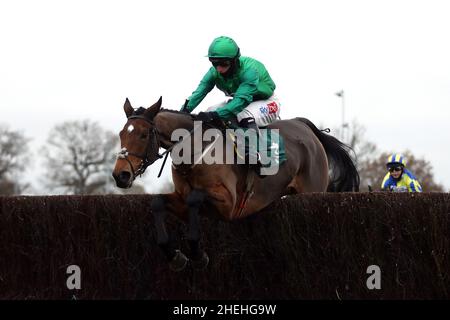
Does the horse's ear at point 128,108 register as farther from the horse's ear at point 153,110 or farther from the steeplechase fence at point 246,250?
the steeplechase fence at point 246,250

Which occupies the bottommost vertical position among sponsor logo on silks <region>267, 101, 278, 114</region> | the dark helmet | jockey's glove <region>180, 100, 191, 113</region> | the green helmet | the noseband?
the noseband

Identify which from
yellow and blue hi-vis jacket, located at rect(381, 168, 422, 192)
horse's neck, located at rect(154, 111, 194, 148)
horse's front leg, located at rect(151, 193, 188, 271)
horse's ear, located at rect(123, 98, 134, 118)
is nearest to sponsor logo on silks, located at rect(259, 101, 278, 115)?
horse's neck, located at rect(154, 111, 194, 148)

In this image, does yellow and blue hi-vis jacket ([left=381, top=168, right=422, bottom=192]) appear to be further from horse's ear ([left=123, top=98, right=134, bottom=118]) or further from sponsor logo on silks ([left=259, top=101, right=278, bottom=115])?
horse's ear ([left=123, top=98, right=134, bottom=118])

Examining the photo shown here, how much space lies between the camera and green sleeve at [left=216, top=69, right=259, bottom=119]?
7.18 m

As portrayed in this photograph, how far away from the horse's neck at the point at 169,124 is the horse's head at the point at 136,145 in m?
0.13

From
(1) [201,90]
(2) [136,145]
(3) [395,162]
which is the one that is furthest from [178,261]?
(3) [395,162]

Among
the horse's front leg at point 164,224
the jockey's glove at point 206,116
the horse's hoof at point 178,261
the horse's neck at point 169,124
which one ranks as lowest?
the horse's hoof at point 178,261

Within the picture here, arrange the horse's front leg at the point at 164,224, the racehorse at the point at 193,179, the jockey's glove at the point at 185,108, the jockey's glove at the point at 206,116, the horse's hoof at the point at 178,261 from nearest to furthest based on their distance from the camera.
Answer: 1. the racehorse at the point at 193,179
2. the horse's front leg at the point at 164,224
3. the horse's hoof at the point at 178,261
4. the jockey's glove at the point at 206,116
5. the jockey's glove at the point at 185,108

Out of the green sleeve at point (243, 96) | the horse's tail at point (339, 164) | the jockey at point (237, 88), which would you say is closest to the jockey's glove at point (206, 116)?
the jockey at point (237, 88)

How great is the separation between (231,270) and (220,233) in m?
0.41

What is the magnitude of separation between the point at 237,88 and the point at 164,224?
163 centimetres

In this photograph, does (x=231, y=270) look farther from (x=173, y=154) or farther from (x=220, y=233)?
(x=173, y=154)

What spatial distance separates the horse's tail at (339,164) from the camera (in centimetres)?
962
